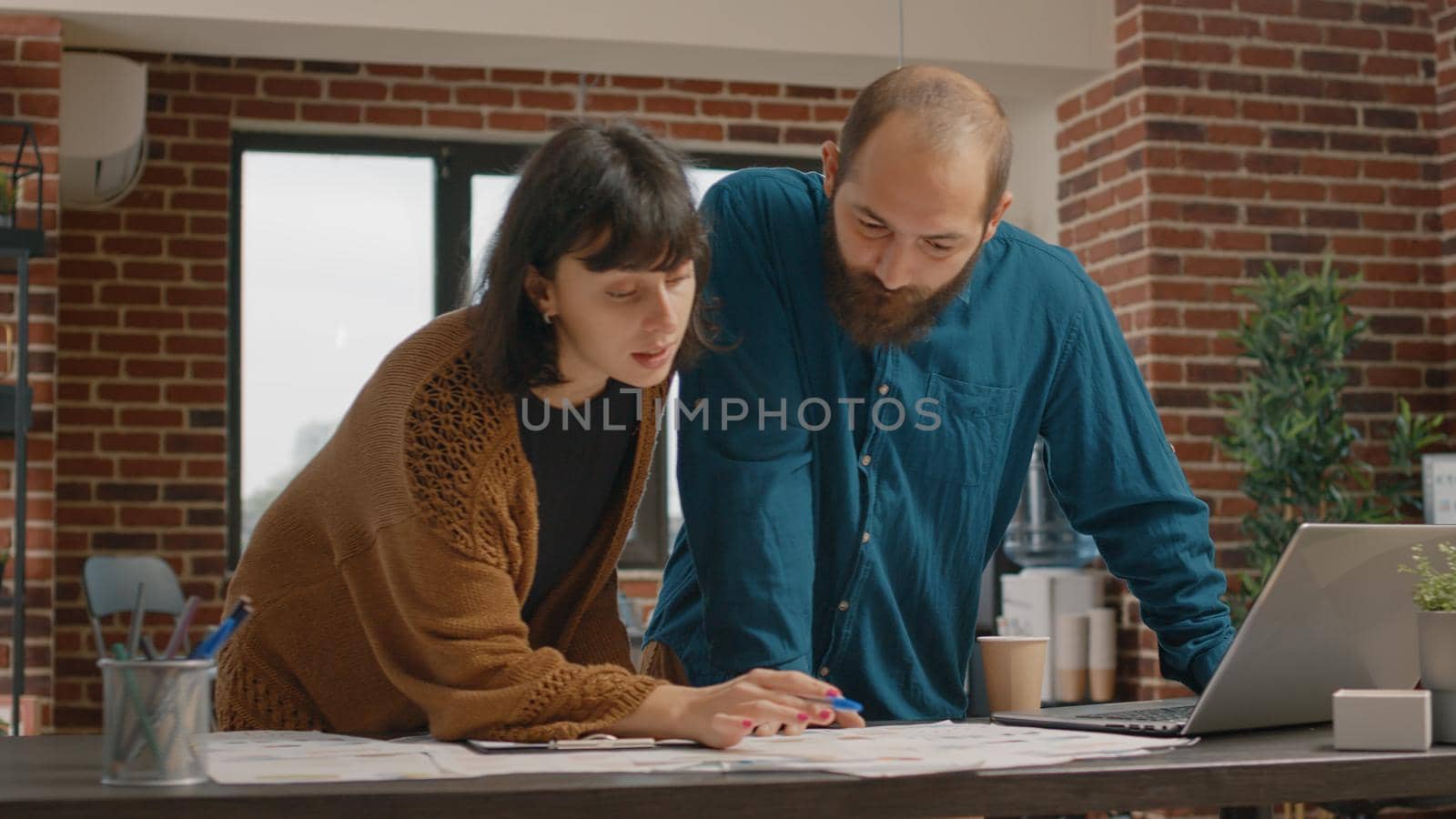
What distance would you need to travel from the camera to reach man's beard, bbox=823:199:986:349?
1712 mm

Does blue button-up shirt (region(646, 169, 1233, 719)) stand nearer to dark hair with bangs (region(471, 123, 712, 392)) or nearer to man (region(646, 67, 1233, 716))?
man (region(646, 67, 1233, 716))

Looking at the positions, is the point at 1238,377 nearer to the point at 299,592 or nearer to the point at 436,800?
the point at 299,592

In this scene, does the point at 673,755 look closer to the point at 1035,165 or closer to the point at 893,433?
the point at 893,433

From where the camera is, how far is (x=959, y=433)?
1.80m

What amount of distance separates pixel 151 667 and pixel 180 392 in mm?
4664

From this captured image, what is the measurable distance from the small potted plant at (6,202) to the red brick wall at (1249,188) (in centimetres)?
324

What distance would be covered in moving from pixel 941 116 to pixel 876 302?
0.21 meters

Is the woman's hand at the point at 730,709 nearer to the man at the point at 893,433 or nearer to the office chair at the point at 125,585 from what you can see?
the man at the point at 893,433

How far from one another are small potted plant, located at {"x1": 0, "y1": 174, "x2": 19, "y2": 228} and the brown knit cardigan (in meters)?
3.30

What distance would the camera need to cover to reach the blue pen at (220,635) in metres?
1.18

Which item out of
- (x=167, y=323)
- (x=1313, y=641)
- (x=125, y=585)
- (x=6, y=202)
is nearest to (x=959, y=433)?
(x=1313, y=641)

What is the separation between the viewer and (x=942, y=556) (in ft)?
5.96

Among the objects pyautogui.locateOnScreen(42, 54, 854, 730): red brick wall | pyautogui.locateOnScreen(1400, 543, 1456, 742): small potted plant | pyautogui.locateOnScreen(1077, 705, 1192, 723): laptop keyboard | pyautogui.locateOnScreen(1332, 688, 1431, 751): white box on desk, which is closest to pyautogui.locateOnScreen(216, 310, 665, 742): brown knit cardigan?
pyautogui.locateOnScreen(1077, 705, 1192, 723): laptop keyboard

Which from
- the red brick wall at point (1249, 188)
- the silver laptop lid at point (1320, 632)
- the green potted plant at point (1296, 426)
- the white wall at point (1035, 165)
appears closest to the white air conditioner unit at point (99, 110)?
the white wall at point (1035, 165)
